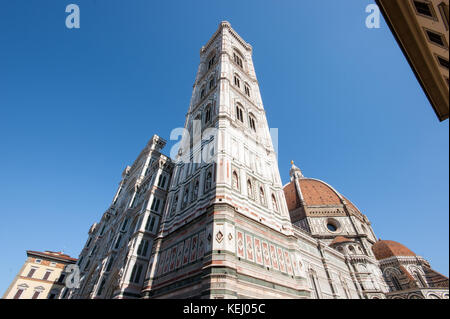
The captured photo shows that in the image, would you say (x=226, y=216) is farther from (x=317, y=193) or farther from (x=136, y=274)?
(x=317, y=193)

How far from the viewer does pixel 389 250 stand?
36.4 meters

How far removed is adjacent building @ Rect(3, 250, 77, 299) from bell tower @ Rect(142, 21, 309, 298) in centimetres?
3197

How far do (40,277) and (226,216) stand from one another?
42.1 meters

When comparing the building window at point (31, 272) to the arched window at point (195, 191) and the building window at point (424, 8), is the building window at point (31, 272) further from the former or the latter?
the building window at point (424, 8)

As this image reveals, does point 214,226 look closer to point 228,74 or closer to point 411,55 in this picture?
point 411,55

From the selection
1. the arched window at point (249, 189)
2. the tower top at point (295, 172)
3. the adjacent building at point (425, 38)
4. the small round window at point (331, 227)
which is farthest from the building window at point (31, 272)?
the tower top at point (295, 172)

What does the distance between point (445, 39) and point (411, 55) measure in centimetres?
89

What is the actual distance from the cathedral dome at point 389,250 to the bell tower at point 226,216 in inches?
1264

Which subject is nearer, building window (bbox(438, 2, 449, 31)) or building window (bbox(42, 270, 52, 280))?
building window (bbox(438, 2, 449, 31))

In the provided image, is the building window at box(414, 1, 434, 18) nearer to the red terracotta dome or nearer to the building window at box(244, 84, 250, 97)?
the building window at box(244, 84, 250, 97)

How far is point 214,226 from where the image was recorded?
11.6m

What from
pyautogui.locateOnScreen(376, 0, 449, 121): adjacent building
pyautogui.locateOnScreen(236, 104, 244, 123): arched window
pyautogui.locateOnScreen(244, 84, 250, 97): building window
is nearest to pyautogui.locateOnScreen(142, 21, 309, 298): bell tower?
pyautogui.locateOnScreen(236, 104, 244, 123): arched window

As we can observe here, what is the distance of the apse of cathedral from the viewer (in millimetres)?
11594
